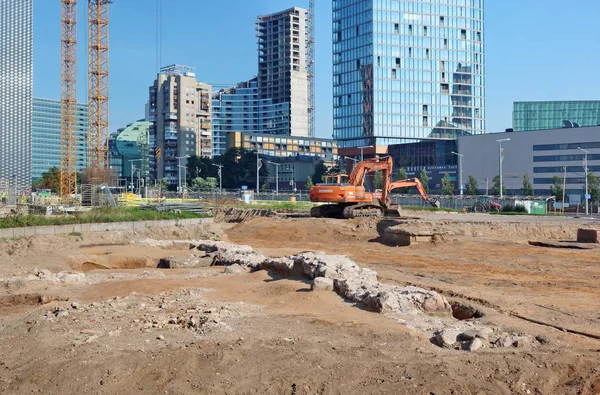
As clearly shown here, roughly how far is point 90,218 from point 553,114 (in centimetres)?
12241

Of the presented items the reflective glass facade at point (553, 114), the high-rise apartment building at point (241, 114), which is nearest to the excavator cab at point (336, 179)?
the reflective glass facade at point (553, 114)

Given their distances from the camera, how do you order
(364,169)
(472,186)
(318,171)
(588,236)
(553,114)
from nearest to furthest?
(588,236), (364,169), (472,186), (318,171), (553,114)

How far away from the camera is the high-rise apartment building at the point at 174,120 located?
161000mm

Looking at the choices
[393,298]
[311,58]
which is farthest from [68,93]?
[311,58]

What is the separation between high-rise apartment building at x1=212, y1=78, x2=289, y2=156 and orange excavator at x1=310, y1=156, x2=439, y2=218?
5508 inches

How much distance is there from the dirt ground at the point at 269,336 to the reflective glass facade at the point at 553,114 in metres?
122

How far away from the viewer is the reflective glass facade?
130 m

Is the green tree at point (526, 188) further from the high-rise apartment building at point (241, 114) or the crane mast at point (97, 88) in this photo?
the high-rise apartment building at point (241, 114)

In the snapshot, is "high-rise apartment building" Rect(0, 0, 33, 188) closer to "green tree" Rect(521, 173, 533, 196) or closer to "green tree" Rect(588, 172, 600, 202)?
"green tree" Rect(521, 173, 533, 196)

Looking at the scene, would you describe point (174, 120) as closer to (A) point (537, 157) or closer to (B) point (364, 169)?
(A) point (537, 157)

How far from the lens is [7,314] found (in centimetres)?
1331

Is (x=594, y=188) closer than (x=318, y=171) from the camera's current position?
Yes

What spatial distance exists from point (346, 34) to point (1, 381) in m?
121

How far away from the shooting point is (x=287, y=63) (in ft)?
600
